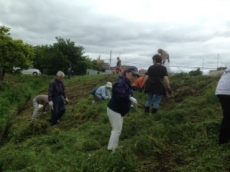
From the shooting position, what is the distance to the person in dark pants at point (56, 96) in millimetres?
8125

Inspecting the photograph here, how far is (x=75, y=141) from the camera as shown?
21.5ft

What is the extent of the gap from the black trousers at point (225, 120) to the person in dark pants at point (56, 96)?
16.1 ft

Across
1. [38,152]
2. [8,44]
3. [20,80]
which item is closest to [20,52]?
[8,44]

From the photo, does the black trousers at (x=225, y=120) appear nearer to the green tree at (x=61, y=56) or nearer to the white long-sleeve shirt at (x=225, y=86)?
the white long-sleeve shirt at (x=225, y=86)

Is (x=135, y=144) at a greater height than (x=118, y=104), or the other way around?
(x=118, y=104)

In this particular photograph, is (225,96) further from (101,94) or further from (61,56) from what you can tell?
(61,56)

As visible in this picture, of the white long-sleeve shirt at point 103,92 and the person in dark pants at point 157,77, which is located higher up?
the person in dark pants at point 157,77

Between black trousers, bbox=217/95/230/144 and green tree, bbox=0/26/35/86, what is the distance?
1806cm

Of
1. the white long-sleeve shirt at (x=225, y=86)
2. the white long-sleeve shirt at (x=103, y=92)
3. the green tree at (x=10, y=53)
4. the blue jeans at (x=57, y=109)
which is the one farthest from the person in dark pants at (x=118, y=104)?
the green tree at (x=10, y=53)

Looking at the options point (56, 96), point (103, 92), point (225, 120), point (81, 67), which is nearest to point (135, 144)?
point (225, 120)

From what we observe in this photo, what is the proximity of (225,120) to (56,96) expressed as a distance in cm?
514

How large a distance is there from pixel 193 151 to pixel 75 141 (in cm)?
292

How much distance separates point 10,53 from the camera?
20406 mm

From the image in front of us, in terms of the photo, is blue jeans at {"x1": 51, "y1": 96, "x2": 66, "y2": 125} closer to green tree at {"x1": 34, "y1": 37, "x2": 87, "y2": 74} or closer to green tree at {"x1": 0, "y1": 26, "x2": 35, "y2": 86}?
green tree at {"x1": 0, "y1": 26, "x2": 35, "y2": 86}
